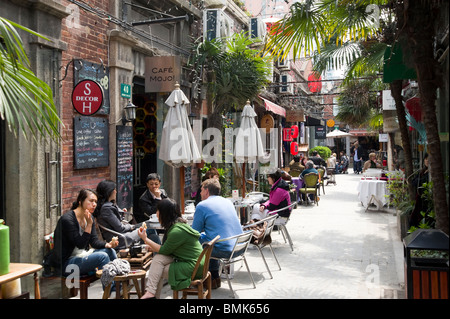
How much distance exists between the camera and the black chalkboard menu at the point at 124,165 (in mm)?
7973

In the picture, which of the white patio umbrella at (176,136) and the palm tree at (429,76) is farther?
the white patio umbrella at (176,136)

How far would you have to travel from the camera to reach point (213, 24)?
1144cm

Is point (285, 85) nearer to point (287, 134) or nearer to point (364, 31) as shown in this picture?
point (287, 134)

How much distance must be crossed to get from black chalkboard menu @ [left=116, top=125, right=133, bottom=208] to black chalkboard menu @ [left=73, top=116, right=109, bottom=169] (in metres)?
0.29

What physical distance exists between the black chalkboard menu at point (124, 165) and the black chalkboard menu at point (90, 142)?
29cm

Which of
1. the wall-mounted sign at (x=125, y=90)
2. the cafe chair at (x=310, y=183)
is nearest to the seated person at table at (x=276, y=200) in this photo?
the wall-mounted sign at (x=125, y=90)

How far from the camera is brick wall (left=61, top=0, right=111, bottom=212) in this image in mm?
6707

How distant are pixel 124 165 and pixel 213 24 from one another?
5.12 metres

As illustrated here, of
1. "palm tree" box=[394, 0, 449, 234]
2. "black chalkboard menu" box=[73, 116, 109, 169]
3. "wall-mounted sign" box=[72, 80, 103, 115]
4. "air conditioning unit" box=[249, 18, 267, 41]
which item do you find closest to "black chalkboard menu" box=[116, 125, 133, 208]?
"black chalkboard menu" box=[73, 116, 109, 169]

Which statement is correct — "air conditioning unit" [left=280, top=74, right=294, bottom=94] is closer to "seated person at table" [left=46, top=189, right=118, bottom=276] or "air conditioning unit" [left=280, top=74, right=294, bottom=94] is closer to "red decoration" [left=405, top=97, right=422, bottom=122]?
"red decoration" [left=405, top=97, right=422, bottom=122]

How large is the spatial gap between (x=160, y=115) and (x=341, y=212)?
5.77m

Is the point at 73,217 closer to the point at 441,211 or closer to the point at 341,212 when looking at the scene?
the point at 441,211

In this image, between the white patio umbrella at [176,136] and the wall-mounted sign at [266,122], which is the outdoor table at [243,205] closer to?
the white patio umbrella at [176,136]
